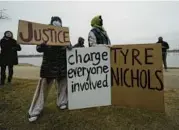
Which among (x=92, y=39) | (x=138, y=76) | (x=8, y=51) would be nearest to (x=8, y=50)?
(x=8, y=51)

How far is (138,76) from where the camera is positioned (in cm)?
660

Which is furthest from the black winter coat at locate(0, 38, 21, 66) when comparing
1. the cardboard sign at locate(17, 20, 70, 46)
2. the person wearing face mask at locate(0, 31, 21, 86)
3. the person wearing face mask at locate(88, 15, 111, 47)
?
the person wearing face mask at locate(88, 15, 111, 47)

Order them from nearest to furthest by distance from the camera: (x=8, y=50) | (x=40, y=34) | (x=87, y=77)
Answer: (x=40, y=34)
(x=87, y=77)
(x=8, y=50)

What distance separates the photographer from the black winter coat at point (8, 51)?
10617mm

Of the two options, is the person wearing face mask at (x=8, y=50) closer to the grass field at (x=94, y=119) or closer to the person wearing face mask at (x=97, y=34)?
the grass field at (x=94, y=119)

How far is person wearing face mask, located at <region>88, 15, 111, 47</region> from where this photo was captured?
262 inches

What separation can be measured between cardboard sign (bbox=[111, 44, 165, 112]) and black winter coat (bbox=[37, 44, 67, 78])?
959mm

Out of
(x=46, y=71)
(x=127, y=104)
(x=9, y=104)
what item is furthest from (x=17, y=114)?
(x=127, y=104)

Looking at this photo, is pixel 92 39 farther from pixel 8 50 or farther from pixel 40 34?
pixel 8 50

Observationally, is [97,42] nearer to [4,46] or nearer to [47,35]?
[47,35]

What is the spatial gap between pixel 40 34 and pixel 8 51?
464 centimetres

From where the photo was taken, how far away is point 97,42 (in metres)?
6.71

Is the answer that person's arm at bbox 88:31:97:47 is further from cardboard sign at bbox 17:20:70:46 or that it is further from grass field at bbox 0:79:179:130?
grass field at bbox 0:79:179:130

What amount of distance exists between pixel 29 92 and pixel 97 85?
122 inches
